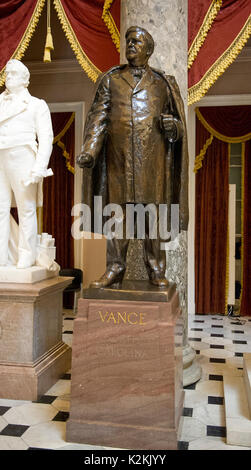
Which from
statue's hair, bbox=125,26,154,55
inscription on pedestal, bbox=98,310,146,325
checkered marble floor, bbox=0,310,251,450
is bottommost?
checkered marble floor, bbox=0,310,251,450

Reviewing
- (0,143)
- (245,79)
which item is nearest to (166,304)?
(0,143)

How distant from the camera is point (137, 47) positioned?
286 cm

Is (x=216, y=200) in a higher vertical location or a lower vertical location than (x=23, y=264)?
higher

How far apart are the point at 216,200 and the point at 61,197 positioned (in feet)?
7.96

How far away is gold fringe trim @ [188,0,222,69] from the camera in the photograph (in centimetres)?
432

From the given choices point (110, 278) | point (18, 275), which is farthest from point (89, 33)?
point (110, 278)

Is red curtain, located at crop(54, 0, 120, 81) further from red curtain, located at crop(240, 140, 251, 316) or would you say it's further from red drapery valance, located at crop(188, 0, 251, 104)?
red curtain, located at crop(240, 140, 251, 316)

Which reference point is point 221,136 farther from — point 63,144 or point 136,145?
point 136,145

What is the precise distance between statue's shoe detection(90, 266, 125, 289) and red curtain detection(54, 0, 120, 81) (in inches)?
102

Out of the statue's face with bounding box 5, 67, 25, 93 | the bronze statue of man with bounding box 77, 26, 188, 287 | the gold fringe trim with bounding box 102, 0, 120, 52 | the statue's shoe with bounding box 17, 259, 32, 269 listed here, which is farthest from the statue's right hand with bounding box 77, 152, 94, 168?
the gold fringe trim with bounding box 102, 0, 120, 52

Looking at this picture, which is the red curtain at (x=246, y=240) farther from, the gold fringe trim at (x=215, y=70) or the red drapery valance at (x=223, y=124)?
the gold fringe trim at (x=215, y=70)

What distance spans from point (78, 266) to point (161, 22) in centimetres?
415

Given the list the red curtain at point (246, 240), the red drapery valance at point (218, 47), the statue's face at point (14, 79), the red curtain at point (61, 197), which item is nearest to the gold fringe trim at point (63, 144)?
the red curtain at point (61, 197)

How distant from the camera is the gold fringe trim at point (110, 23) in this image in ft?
15.0
